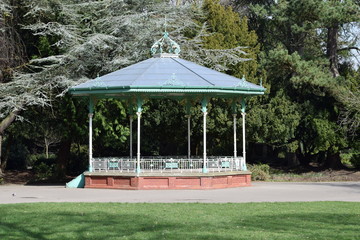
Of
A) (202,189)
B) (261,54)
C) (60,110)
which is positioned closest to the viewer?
(202,189)

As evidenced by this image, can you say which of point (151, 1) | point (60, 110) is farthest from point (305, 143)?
point (60, 110)

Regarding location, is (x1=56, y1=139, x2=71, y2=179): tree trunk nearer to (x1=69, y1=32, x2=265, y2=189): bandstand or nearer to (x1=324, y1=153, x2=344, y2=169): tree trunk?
(x1=69, y1=32, x2=265, y2=189): bandstand

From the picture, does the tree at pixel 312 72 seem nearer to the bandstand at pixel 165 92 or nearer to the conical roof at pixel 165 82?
the bandstand at pixel 165 92

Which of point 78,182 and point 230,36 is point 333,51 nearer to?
point 230,36

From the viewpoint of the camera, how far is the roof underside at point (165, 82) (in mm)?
24453

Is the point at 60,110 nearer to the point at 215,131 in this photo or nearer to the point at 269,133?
A: the point at 215,131

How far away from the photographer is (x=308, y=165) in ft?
142

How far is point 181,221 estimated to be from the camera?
14227 mm

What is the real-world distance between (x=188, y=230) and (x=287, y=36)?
32.9m

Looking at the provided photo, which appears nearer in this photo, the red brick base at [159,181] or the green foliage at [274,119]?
the red brick base at [159,181]

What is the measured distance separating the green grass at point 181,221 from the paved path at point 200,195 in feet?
6.24

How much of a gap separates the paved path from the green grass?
74.9 inches

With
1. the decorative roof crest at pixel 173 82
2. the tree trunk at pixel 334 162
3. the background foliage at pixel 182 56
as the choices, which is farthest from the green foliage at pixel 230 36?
the decorative roof crest at pixel 173 82

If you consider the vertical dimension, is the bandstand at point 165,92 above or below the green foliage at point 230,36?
below
